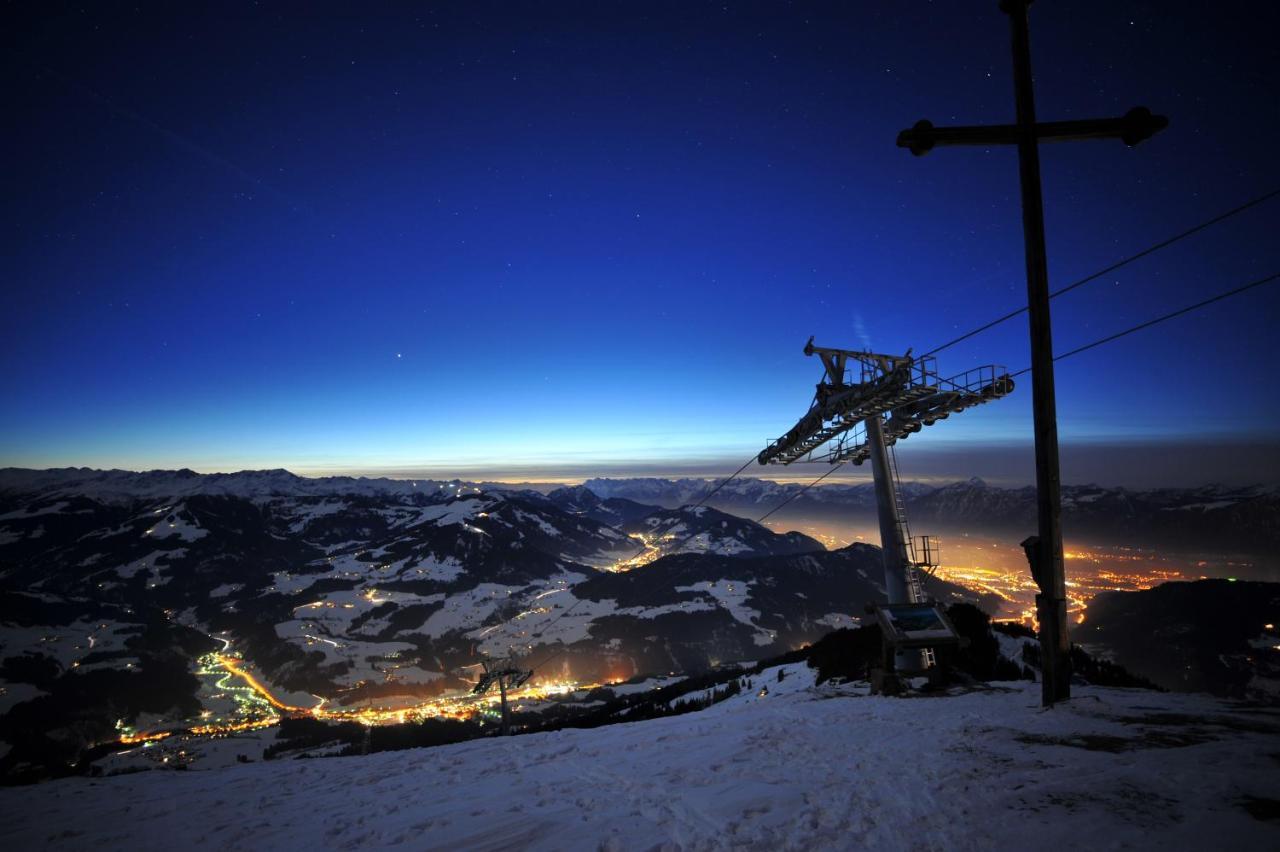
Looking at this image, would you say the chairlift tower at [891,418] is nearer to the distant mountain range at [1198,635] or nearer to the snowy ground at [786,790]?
the snowy ground at [786,790]

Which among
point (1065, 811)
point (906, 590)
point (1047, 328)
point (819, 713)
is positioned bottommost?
point (819, 713)

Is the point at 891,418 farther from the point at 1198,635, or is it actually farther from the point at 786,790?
the point at 1198,635

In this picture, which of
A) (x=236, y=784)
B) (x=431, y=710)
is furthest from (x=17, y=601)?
(x=236, y=784)

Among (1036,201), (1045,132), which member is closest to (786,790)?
(1036,201)

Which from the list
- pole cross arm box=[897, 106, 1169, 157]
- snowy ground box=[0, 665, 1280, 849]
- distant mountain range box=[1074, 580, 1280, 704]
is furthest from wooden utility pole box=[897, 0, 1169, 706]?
distant mountain range box=[1074, 580, 1280, 704]

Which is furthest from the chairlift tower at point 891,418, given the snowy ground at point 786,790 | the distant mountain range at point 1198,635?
the distant mountain range at point 1198,635

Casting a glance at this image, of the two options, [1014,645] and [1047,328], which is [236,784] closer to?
[1047,328]
